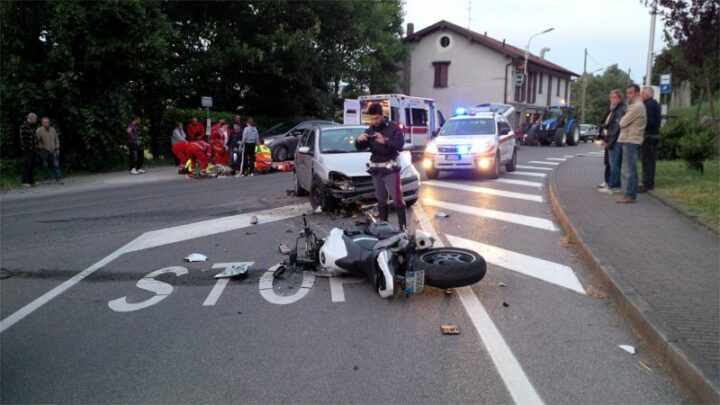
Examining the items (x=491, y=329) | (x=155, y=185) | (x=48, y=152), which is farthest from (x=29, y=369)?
(x=48, y=152)

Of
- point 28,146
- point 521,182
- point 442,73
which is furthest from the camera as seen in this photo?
point 442,73

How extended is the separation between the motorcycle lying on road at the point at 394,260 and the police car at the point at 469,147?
8.92 m

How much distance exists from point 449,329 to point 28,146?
15.0m

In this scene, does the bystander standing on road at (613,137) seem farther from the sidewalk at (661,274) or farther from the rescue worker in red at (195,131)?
the rescue worker in red at (195,131)

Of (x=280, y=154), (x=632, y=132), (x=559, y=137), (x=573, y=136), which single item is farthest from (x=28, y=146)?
(x=573, y=136)

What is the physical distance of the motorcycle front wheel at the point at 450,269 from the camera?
18.1 feet

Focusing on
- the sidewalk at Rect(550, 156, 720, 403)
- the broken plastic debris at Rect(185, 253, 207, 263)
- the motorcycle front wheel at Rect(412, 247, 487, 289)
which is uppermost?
the motorcycle front wheel at Rect(412, 247, 487, 289)

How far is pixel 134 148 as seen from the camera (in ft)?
64.7

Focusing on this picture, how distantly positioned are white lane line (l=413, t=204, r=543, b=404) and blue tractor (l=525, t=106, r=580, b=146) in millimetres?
29943

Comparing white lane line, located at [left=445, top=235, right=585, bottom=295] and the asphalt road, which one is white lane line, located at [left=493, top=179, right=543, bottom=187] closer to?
the asphalt road

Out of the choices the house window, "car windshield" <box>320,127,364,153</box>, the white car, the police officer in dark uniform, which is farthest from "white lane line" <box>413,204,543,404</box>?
the house window

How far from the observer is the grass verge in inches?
355

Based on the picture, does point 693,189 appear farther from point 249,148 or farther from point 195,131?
point 195,131

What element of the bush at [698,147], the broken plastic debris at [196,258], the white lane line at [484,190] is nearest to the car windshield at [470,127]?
the white lane line at [484,190]
